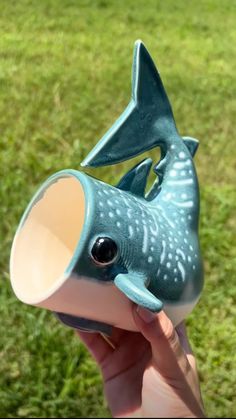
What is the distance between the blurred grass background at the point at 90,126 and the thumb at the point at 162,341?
1.90 ft

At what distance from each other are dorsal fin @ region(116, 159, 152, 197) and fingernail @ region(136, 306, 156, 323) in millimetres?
265

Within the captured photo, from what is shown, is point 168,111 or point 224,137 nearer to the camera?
point 168,111

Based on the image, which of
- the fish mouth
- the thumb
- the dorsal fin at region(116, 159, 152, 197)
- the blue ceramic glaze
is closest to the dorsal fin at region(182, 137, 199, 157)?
the blue ceramic glaze

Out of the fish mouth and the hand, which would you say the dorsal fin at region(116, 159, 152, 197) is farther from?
the hand

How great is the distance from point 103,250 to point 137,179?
0.86 feet

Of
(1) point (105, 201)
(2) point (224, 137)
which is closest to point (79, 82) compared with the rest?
(2) point (224, 137)

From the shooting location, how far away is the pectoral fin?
1170 millimetres

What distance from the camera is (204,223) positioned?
2.48m

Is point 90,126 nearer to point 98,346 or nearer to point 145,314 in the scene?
point 98,346

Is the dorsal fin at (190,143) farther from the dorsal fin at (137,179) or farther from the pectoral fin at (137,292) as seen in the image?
the pectoral fin at (137,292)

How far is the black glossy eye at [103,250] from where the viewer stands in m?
1.19

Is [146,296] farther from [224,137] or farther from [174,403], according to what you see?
[224,137]

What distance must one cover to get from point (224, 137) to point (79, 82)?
767mm

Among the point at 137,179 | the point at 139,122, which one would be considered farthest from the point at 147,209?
the point at 139,122
